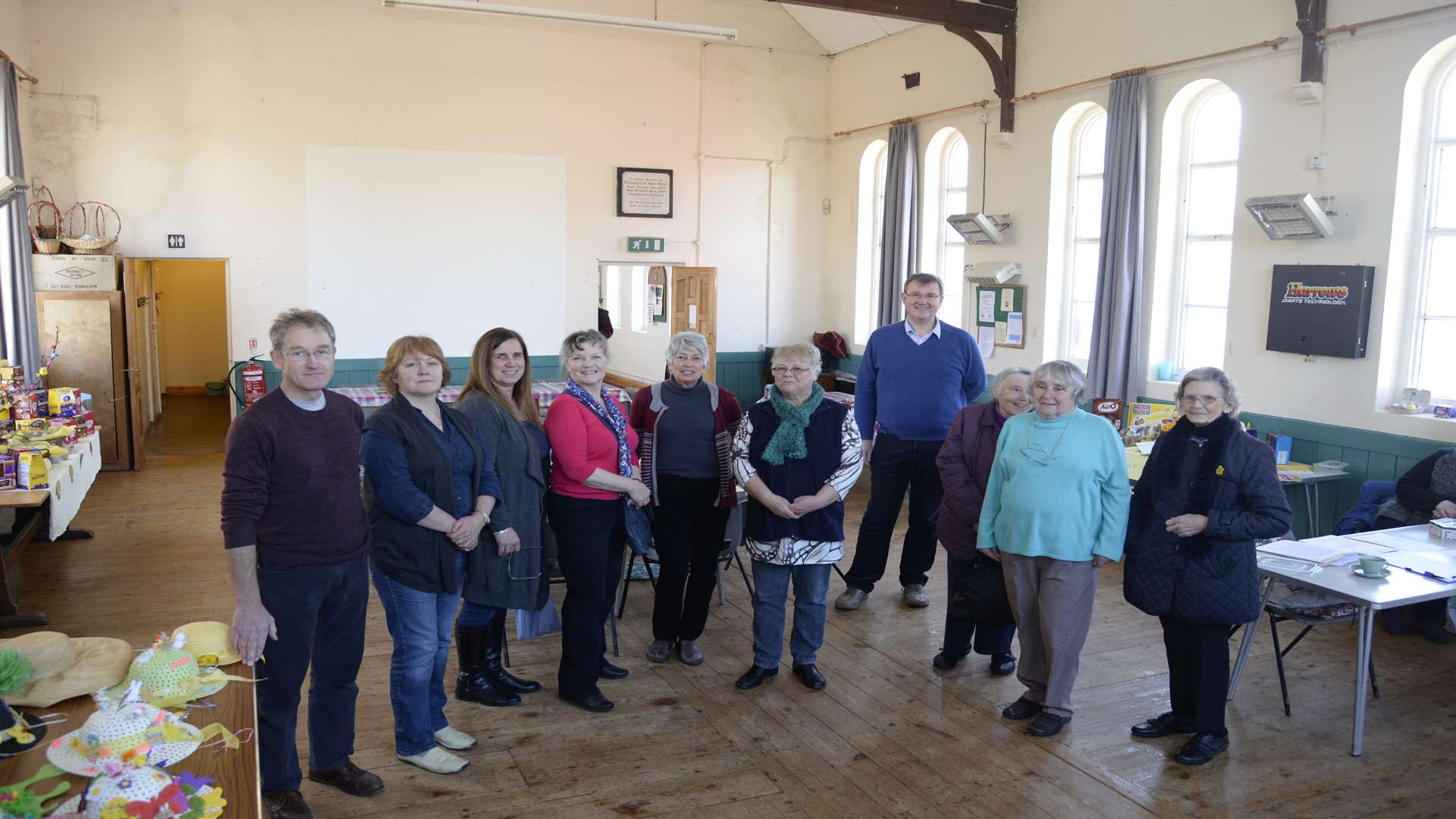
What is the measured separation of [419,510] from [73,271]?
7227mm

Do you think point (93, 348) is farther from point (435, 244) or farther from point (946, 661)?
point (946, 661)

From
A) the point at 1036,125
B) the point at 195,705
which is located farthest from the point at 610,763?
the point at 1036,125

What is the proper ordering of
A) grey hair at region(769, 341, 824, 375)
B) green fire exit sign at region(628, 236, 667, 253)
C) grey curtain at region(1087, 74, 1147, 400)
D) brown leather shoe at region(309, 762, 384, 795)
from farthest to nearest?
green fire exit sign at region(628, 236, 667, 253) → grey curtain at region(1087, 74, 1147, 400) → grey hair at region(769, 341, 824, 375) → brown leather shoe at region(309, 762, 384, 795)

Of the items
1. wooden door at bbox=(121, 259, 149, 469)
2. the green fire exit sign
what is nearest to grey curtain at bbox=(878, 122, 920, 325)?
the green fire exit sign

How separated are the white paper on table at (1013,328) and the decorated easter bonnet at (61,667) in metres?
7.51

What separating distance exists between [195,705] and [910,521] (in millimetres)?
3855

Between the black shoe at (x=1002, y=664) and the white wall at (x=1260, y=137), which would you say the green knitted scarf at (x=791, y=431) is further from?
the white wall at (x=1260, y=137)

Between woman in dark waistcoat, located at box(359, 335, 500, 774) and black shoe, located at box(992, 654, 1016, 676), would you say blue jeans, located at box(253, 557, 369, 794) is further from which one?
black shoe, located at box(992, 654, 1016, 676)

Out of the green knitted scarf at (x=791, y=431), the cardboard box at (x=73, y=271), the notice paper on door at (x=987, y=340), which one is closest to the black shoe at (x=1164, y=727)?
the green knitted scarf at (x=791, y=431)

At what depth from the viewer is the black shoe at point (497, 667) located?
13.8 feet

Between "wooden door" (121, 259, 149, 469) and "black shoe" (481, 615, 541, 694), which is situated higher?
"wooden door" (121, 259, 149, 469)

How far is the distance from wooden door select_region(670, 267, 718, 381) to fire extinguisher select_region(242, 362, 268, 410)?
14.2ft

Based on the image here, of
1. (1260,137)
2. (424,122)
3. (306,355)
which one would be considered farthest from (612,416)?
(424,122)

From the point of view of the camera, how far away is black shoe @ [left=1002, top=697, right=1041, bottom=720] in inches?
161
